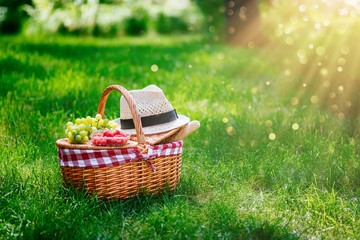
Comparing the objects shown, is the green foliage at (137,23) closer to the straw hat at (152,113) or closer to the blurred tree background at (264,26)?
the blurred tree background at (264,26)

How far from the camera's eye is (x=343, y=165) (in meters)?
4.10

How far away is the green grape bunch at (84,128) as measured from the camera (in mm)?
3426

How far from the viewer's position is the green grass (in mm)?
3135

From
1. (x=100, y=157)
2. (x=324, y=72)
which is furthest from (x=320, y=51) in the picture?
(x=100, y=157)

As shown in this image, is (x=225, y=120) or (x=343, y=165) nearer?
(x=343, y=165)

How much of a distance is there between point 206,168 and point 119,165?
38.8 inches

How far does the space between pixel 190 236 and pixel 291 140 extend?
83.2 inches

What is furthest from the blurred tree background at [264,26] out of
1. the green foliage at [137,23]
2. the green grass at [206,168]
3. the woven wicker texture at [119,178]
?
the woven wicker texture at [119,178]

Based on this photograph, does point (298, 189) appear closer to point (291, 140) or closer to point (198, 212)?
point (198, 212)

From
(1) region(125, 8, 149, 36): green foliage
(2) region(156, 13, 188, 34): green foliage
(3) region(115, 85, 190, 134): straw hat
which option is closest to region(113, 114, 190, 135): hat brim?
(3) region(115, 85, 190, 134): straw hat

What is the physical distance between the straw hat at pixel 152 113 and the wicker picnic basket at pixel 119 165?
0.85 ft

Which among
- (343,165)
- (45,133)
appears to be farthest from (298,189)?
(45,133)

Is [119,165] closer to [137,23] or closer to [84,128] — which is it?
[84,128]

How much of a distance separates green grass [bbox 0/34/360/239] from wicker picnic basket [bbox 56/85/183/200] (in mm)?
81
